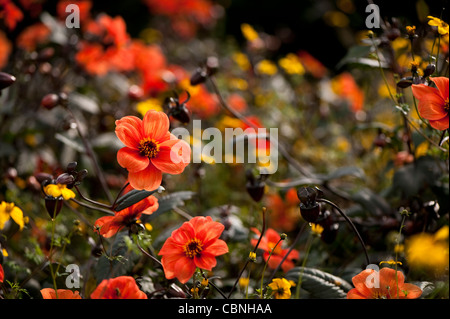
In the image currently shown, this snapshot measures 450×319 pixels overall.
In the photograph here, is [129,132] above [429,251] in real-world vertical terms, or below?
above

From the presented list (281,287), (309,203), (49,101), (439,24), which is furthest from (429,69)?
(49,101)

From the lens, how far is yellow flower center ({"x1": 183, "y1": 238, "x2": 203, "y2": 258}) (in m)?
0.69

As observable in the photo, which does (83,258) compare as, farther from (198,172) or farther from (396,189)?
(396,189)

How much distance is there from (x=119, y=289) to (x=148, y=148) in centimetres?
21

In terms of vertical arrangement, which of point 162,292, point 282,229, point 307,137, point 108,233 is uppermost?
point 108,233

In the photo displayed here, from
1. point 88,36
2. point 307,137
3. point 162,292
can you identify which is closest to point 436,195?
point 162,292

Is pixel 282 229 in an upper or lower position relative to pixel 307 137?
lower

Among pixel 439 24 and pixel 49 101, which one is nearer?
pixel 439 24

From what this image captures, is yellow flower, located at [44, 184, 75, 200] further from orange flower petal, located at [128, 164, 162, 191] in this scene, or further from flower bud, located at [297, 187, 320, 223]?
flower bud, located at [297, 187, 320, 223]

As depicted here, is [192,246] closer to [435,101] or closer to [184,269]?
[184,269]

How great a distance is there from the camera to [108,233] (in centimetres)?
74

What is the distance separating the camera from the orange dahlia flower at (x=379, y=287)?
27.7 inches

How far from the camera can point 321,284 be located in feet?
2.66

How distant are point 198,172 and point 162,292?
39cm
